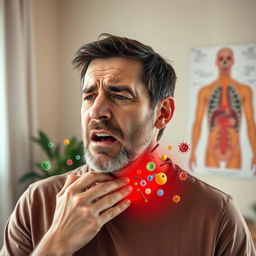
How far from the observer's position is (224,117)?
2.81 metres

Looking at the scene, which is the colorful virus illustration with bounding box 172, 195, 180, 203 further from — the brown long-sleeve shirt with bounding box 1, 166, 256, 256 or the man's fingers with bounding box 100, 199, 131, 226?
the man's fingers with bounding box 100, 199, 131, 226

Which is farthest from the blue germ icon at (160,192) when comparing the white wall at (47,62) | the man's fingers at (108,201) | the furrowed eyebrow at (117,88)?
the white wall at (47,62)

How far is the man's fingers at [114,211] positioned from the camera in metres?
A: 0.94

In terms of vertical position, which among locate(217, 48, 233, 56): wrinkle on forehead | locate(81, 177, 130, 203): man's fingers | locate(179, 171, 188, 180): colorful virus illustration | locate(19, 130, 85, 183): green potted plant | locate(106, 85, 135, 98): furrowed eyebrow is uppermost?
locate(217, 48, 233, 56): wrinkle on forehead

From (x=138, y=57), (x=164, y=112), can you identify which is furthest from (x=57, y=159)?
(x=138, y=57)

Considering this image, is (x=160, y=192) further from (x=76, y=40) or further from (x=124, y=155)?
(x=76, y=40)

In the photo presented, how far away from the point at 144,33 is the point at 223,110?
105 centimetres

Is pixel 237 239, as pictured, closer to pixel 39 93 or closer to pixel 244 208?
pixel 244 208

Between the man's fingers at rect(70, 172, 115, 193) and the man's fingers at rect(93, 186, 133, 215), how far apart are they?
63 millimetres

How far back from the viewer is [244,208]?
2.79 meters

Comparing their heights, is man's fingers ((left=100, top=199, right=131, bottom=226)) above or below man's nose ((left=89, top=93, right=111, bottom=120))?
below

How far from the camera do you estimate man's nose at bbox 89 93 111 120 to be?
96cm

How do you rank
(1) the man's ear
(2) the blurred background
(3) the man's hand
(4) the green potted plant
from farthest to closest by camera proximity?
1. (2) the blurred background
2. (4) the green potted plant
3. (1) the man's ear
4. (3) the man's hand

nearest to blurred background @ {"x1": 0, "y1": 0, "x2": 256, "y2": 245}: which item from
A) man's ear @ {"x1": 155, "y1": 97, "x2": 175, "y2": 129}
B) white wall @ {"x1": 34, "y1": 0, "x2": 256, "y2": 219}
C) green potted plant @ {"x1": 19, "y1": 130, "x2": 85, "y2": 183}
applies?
white wall @ {"x1": 34, "y1": 0, "x2": 256, "y2": 219}
